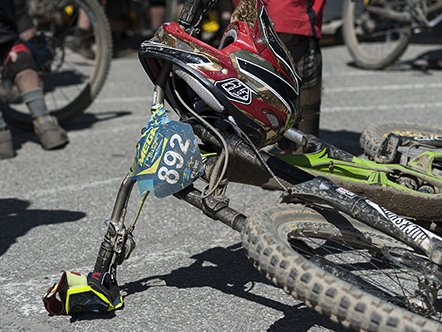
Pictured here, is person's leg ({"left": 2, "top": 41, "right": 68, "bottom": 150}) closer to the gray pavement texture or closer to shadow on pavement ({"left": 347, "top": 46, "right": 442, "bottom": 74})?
the gray pavement texture

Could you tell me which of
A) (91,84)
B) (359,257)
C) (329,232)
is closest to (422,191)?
(359,257)

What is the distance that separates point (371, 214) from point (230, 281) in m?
0.84

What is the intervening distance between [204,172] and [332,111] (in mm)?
3362

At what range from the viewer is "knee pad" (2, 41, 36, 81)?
415 centimetres

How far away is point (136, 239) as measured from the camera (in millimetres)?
2787

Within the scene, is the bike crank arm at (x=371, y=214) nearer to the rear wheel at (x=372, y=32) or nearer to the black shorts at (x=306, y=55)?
the black shorts at (x=306, y=55)

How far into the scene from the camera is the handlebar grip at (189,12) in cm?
203

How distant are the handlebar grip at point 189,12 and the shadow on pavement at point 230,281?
112 centimetres

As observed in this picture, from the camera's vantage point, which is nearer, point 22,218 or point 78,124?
point 22,218

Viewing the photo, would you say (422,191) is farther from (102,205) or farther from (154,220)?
(102,205)

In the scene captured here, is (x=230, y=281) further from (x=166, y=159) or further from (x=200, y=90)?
(x=200, y=90)

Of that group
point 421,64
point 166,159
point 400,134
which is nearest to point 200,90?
point 166,159

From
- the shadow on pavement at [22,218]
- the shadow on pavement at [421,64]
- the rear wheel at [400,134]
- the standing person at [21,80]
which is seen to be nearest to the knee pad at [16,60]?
the standing person at [21,80]

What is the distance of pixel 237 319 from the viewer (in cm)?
205
